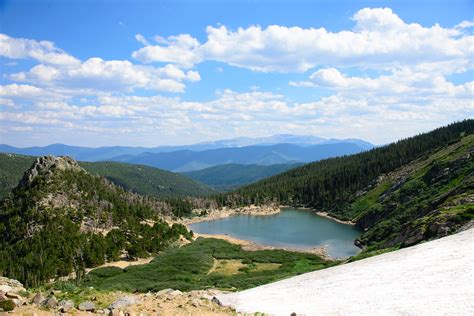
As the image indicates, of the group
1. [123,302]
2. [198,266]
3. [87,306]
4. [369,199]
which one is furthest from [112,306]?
[369,199]

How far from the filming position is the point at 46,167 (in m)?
118

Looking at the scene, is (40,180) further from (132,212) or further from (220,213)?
(220,213)

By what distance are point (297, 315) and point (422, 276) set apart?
28.1 ft

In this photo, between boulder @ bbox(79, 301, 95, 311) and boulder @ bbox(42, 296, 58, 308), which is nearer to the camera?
boulder @ bbox(79, 301, 95, 311)

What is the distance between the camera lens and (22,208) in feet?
316

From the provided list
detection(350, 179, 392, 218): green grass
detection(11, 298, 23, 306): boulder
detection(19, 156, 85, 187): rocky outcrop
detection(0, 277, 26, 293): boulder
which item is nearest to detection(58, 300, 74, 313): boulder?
detection(11, 298, 23, 306): boulder

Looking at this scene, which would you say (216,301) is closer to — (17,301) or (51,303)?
(51,303)

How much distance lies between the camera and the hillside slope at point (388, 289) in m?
18.1

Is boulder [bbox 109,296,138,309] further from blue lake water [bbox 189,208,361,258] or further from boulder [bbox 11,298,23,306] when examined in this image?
blue lake water [bbox 189,208,361,258]

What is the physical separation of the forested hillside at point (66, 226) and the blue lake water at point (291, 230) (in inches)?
1080

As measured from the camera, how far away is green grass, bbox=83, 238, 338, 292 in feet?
182

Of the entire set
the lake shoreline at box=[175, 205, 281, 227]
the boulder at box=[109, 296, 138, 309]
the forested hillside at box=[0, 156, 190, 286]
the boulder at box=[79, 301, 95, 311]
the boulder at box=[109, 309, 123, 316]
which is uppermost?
the boulder at box=[109, 309, 123, 316]

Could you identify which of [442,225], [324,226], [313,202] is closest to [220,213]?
[313,202]

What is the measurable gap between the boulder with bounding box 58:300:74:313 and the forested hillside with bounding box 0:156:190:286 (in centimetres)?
5343
